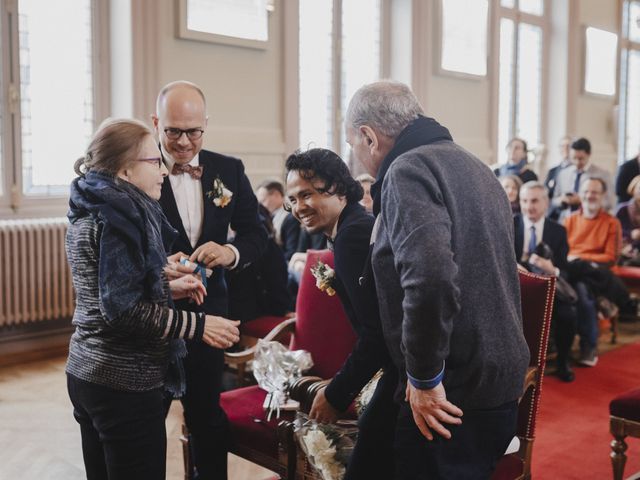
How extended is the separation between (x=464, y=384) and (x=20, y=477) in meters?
2.42

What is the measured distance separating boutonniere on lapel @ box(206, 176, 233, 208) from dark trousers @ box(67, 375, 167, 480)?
802 millimetres

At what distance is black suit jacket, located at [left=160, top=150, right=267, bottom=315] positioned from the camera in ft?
8.64

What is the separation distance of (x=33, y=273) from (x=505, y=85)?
7138mm

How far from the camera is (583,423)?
4305 millimetres

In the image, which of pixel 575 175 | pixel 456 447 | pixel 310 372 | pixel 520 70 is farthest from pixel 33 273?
pixel 520 70

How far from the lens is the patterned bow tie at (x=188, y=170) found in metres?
2.65

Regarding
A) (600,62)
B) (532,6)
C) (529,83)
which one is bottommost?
(529,83)

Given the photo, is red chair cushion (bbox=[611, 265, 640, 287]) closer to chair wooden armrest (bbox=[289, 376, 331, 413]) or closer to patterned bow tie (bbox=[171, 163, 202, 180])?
chair wooden armrest (bbox=[289, 376, 331, 413])

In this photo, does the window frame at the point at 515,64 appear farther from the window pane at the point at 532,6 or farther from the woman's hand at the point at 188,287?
the woman's hand at the point at 188,287

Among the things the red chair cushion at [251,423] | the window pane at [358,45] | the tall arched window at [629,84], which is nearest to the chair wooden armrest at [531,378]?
the red chair cushion at [251,423]

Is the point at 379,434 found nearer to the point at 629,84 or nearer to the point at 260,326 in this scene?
the point at 260,326

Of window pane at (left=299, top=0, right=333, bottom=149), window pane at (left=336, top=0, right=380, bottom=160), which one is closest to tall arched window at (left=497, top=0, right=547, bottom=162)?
window pane at (left=336, top=0, right=380, bottom=160)

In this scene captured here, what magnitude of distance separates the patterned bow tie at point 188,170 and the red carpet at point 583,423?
81.4 inches

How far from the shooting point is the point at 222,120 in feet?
22.3
